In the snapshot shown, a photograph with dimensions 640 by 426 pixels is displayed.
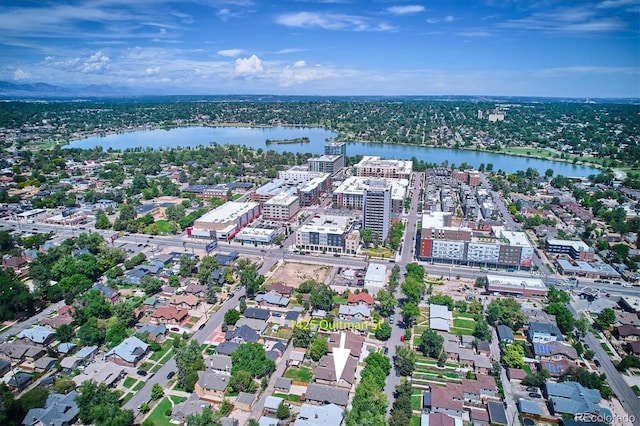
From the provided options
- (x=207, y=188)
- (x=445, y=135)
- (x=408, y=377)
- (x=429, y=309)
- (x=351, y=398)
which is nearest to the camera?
(x=351, y=398)

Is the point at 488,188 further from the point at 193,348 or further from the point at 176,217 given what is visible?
the point at 193,348

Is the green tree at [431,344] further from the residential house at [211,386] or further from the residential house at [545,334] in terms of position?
the residential house at [211,386]

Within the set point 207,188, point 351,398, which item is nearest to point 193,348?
point 351,398

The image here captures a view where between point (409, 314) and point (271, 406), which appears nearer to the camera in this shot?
point (271, 406)

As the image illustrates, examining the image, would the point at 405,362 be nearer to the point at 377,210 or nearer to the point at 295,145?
the point at 377,210

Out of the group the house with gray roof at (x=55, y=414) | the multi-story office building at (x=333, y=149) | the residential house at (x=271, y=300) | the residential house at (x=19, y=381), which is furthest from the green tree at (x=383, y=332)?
the multi-story office building at (x=333, y=149)

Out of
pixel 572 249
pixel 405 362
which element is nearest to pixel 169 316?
pixel 405 362

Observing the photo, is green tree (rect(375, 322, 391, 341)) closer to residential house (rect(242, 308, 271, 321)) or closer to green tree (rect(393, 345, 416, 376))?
green tree (rect(393, 345, 416, 376))
